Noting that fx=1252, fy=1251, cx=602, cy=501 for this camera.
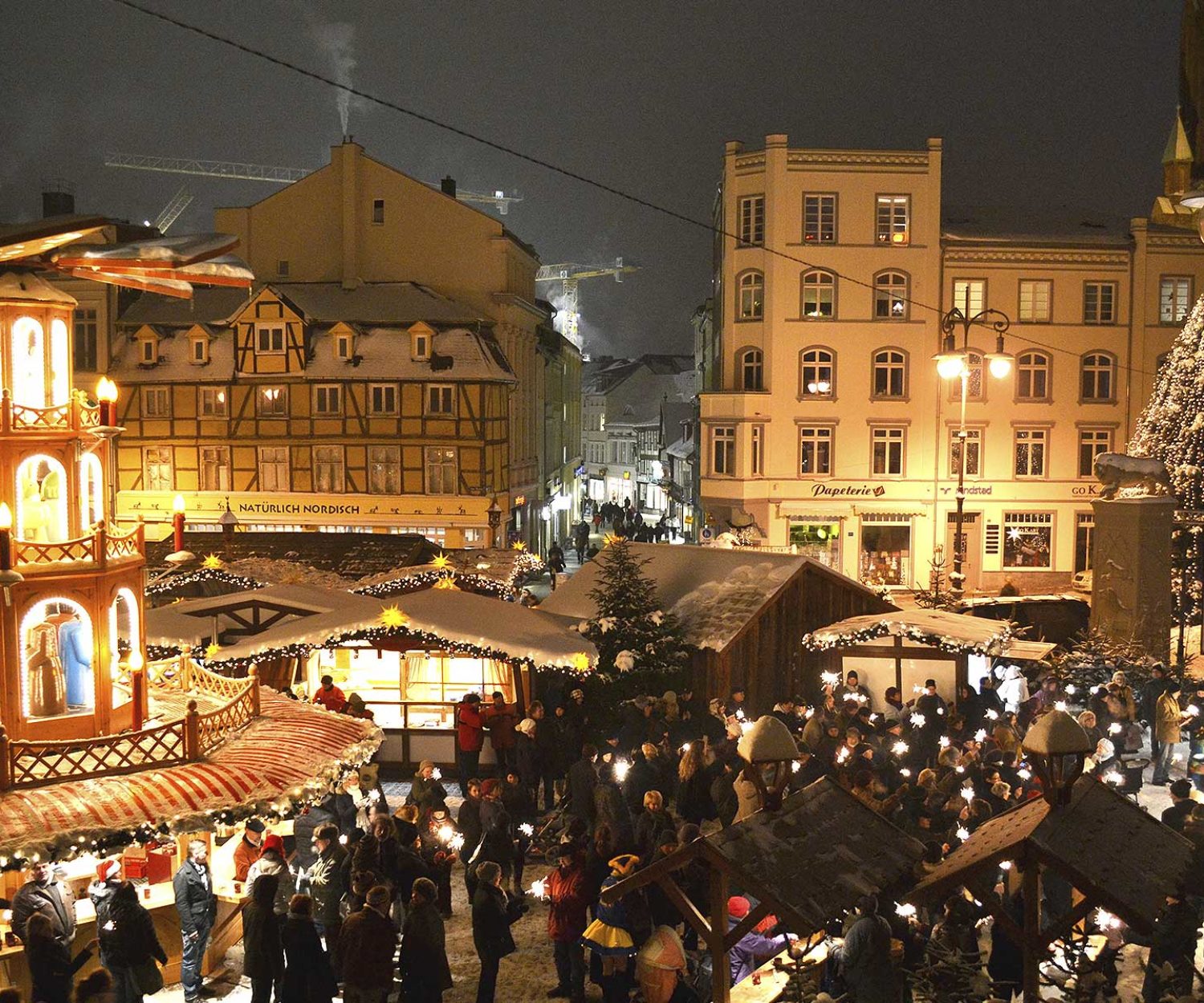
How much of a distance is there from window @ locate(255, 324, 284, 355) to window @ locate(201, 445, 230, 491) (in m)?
3.57

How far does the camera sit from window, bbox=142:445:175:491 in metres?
41.8

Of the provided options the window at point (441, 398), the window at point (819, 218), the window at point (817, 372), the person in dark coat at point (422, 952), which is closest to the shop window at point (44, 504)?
the person in dark coat at point (422, 952)

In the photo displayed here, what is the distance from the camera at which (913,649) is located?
2072 centimetres

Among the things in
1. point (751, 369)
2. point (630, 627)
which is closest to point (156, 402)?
point (751, 369)

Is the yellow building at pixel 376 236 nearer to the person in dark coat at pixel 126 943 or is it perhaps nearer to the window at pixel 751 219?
the window at pixel 751 219

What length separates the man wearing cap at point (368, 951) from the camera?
10055 millimetres

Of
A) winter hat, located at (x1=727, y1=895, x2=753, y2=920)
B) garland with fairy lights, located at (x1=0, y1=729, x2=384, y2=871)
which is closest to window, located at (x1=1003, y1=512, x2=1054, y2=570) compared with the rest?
winter hat, located at (x1=727, y1=895, x2=753, y2=920)

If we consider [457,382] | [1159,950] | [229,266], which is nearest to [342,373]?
[457,382]

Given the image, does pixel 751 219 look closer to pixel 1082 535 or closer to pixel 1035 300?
pixel 1035 300

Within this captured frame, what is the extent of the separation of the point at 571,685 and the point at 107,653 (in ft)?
29.3

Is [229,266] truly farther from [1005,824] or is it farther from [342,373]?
[342,373]

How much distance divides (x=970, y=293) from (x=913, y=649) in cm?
2329

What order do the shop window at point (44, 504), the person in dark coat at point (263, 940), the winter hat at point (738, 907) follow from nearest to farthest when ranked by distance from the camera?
the person in dark coat at point (263, 940), the winter hat at point (738, 907), the shop window at point (44, 504)

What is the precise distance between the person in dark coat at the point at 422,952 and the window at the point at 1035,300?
116 ft
